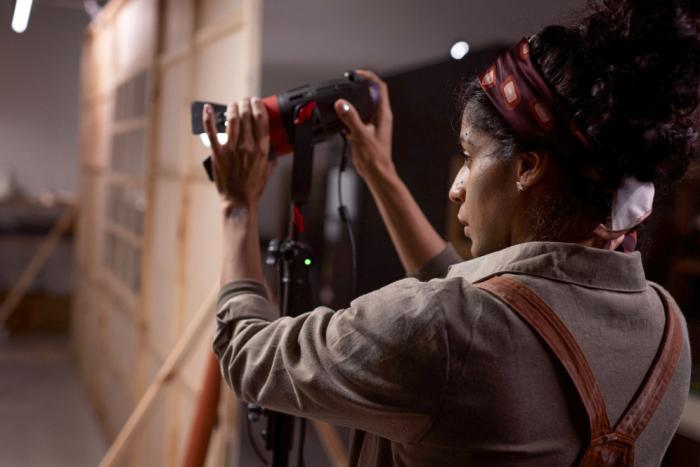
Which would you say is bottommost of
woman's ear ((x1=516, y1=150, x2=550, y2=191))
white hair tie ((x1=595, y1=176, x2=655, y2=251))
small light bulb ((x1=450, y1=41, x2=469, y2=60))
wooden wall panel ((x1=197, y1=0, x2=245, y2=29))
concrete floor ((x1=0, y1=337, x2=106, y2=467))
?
concrete floor ((x1=0, y1=337, x2=106, y2=467))

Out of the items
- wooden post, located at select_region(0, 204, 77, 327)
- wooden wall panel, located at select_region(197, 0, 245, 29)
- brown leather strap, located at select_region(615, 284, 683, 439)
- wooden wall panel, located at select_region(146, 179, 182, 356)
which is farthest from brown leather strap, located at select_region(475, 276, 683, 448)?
wooden wall panel, located at select_region(146, 179, 182, 356)

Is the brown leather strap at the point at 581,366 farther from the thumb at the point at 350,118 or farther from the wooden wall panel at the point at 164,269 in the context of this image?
the wooden wall panel at the point at 164,269

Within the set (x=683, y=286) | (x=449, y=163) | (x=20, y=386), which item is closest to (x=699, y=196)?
(x=683, y=286)

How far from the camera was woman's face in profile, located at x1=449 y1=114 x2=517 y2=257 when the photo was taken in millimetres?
672

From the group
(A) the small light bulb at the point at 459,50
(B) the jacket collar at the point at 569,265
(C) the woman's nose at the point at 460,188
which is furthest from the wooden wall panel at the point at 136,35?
(B) the jacket collar at the point at 569,265

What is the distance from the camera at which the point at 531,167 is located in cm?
65

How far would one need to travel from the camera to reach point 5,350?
1.82 meters

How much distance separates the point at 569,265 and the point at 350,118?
0.43m

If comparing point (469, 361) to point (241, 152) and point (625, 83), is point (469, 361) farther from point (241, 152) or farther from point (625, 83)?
point (241, 152)

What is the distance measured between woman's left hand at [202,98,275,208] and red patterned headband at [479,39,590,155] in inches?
11.9

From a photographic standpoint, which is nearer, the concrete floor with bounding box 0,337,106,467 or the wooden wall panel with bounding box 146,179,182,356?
the concrete floor with bounding box 0,337,106,467

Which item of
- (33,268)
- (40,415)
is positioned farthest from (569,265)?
(33,268)

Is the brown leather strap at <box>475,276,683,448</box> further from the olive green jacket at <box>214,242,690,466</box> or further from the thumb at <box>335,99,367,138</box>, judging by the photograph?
Result: the thumb at <box>335,99,367,138</box>

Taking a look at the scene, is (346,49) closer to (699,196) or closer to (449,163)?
(449,163)
